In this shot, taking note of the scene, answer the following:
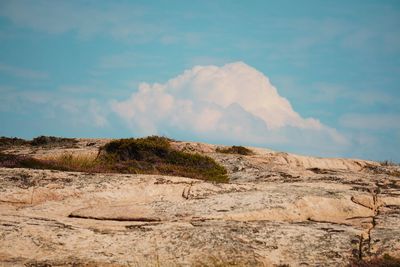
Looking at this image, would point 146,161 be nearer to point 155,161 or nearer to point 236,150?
point 155,161

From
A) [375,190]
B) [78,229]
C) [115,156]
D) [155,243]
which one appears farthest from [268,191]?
[115,156]

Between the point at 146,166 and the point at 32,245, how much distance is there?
50.7 ft

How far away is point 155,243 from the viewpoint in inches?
470

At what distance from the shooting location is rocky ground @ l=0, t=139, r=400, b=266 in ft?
38.0

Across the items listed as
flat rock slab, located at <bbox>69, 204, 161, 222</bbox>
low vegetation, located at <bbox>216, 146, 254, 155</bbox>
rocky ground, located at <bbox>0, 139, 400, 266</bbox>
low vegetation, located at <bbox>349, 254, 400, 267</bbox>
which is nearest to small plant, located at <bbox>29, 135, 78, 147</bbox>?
low vegetation, located at <bbox>216, 146, 254, 155</bbox>

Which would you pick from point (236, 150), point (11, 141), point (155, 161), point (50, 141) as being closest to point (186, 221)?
point (155, 161)

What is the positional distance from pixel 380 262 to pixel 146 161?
18.8 metres

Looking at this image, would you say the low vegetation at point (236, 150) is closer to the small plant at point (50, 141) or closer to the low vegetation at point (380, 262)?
the small plant at point (50, 141)

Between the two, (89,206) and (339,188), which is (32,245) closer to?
(89,206)

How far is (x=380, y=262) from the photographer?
1153 centimetres

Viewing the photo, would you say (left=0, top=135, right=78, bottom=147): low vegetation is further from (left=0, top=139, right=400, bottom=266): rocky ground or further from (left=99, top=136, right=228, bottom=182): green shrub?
(left=0, top=139, right=400, bottom=266): rocky ground

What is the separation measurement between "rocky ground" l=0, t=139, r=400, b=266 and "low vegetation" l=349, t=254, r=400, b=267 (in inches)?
8.3

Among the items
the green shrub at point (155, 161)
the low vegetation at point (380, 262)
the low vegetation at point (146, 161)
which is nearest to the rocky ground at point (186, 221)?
the low vegetation at point (380, 262)

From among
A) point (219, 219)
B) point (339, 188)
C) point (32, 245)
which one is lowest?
point (32, 245)
